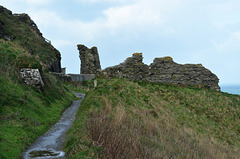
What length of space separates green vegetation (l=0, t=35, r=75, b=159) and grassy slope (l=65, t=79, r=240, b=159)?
6.88 feet

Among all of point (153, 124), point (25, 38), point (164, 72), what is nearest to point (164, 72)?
point (164, 72)

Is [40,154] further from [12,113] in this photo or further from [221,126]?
[221,126]

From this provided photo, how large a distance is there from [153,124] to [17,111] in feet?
27.9

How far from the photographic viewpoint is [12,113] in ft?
36.5

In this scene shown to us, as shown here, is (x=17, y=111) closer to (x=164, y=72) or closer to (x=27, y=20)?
(x=164, y=72)

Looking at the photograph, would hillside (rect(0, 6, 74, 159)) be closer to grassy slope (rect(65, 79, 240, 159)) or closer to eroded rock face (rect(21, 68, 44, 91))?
eroded rock face (rect(21, 68, 44, 91))

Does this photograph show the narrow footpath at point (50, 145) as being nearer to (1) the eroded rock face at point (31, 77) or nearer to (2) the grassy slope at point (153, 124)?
(2) the grassy slope at point (153, 124)

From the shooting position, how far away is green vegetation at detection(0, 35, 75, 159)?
8539mm

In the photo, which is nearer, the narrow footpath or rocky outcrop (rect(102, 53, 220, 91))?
the narrow footpath

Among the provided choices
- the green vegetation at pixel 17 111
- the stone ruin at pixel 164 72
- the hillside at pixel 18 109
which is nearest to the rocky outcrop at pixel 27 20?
the stone ruin at pixel 164 72

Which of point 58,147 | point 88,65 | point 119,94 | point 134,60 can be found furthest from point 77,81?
point 58,147

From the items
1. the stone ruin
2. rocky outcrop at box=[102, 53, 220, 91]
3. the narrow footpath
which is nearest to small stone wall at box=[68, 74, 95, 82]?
the stone ruin

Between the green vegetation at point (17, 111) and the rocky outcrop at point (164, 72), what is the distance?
14271 mm

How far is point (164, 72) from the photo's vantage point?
32.1 meters
